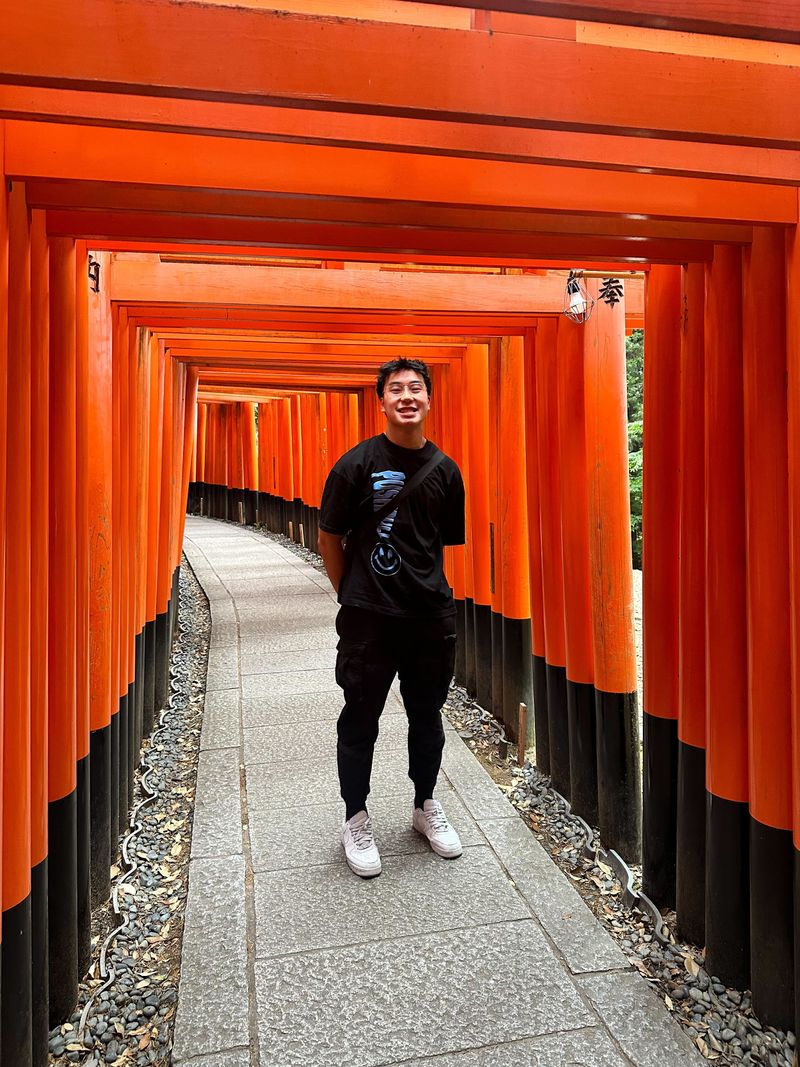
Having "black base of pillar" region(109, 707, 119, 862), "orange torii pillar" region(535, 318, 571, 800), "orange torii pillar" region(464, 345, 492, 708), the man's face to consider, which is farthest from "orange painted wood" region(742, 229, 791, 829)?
"orange torii pillar" region(464, 345, 492, 708)

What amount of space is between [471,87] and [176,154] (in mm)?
810

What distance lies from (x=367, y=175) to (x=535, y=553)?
273 cm

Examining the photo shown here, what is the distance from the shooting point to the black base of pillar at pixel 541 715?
428cm

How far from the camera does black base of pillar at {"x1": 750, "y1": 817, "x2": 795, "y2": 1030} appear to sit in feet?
7.43

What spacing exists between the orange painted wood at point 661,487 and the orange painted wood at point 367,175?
72 cm

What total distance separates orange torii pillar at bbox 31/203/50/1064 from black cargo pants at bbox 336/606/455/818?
1182 mm

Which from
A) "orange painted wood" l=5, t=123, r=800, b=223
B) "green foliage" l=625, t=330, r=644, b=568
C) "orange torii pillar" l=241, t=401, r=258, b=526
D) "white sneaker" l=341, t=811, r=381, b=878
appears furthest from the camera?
"orange torii pillar" l=241, t=401, r=258, b=526

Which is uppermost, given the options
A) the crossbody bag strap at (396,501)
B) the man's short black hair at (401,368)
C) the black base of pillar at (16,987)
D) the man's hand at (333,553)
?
the man's short black hair at (401,368)

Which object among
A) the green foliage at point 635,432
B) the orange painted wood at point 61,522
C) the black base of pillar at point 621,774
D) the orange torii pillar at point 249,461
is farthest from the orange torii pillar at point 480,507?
the orange torii pillar at point 249,461

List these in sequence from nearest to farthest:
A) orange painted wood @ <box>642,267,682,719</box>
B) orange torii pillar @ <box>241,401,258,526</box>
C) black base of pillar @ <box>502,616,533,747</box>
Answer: orange painted wood @ <box>642,267,682,719</box> < black base of pillar @ <box>502,616,533,747</box> < orange torii pillar @ <box>241,401,258,526</box>

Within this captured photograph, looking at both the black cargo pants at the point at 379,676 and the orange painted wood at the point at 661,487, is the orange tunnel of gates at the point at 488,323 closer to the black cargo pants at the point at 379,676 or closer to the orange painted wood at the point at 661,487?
the orange painted wood at the point at 661,487

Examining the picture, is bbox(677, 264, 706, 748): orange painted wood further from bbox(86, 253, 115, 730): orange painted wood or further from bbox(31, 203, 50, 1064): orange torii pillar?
bbox(86, 253, 115, 730): orange painted wood

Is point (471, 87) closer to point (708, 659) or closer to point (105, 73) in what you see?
point (105, 73)

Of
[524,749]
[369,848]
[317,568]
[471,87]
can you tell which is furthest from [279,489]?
[471,87]
